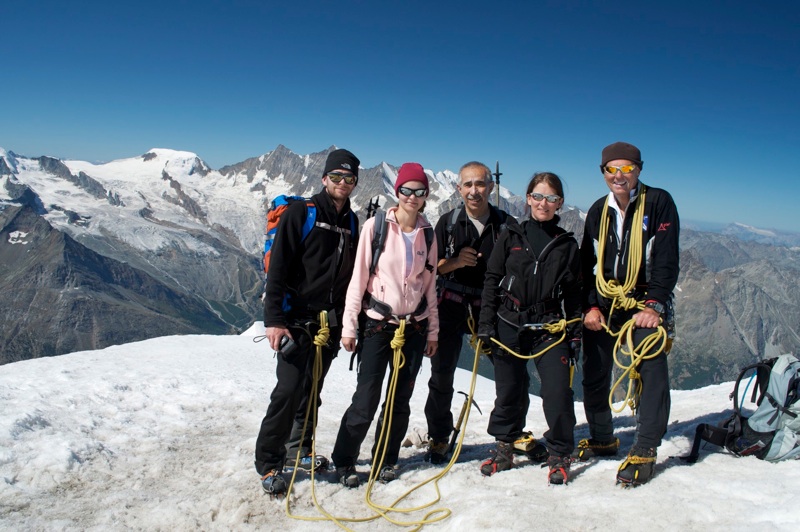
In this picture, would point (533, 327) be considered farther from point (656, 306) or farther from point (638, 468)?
point (638, 468)

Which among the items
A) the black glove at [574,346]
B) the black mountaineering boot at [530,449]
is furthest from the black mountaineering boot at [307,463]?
the black glove at [574,346]

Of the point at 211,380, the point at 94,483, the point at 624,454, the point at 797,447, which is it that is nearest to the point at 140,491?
the point at 94,483

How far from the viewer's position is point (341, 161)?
6.74 m

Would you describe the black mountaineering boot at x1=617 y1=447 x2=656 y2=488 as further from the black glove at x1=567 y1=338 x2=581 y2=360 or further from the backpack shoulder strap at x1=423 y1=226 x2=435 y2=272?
the backpack shoulder strap at x1=423 y1=226 x2=435 y2=272

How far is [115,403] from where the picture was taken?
393 inches

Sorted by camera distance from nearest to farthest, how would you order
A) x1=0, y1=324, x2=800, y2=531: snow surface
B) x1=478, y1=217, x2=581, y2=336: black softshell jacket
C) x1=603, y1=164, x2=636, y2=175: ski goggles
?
x1=0, y1=324, x2=800, y2=531: snow surface
x1=603, y1=164, x2=636, y2=175: ski goggles
x1=478, y1=217, x2=581, y2=336: black softshell jacket

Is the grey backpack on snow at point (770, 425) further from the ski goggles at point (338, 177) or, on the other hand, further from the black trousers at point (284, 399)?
the ski goggles at point (338, 177)

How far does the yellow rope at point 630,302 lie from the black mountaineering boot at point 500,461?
70.2 inches

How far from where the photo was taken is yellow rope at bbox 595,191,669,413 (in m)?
6.24

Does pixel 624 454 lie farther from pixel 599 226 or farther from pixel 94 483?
pixel 94 483

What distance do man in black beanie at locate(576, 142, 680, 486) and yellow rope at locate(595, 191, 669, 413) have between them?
14 mm

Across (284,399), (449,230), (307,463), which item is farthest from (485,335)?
(307,463)

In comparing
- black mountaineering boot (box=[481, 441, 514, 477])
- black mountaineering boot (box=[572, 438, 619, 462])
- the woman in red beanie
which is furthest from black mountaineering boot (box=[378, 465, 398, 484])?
black mountaineering boot (box=[572, 438, 619, 462])

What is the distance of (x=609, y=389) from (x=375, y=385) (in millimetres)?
3372
